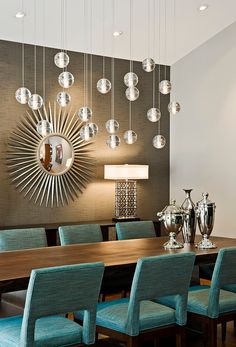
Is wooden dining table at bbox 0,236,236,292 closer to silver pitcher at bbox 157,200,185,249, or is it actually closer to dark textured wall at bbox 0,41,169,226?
silver pitcher at bbox 157,200,185,249

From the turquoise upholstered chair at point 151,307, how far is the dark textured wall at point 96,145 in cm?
324

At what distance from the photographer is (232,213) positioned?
704 centimetres

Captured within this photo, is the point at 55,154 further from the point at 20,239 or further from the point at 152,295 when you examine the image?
the point at 152,295

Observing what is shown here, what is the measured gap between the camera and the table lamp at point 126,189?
6.85m

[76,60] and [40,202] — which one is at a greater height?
[76,60]

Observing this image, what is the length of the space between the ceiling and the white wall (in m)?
0.32

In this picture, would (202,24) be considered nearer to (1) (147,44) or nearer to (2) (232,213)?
(1) (147,44)

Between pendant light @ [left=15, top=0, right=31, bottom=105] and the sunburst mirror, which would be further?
the sunburst mirror

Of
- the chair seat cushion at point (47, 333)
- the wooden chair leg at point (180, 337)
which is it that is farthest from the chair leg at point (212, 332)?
the chair seat cushion at point (47, 333)

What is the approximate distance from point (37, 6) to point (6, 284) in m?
3.55

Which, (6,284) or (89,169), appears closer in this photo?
(6,284)

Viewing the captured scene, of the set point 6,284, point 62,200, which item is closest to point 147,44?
point 62,200

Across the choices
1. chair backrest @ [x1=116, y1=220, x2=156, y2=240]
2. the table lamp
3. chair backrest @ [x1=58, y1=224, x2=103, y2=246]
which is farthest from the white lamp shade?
chair backrest @ [x1=58, y1=224, x2=103, y2=246]

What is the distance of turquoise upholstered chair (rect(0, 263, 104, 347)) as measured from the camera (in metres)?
2.70
